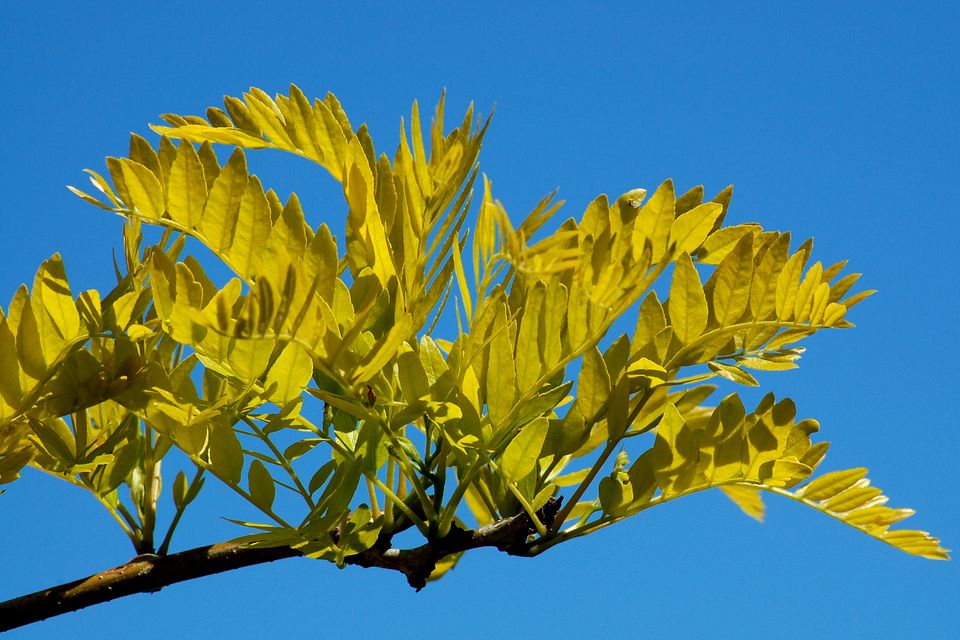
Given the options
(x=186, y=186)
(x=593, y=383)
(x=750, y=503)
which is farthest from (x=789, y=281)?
(x=186, y=186)

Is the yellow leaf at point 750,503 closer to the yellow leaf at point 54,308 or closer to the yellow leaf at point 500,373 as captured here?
the yellow leaf at point 500,373

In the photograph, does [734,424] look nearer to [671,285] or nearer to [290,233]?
[671,285]

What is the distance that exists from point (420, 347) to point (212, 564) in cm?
30

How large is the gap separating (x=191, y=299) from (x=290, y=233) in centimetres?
9

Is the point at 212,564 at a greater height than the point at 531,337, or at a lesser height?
lesser

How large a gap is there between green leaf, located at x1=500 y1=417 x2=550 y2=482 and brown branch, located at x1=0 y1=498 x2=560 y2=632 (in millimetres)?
73

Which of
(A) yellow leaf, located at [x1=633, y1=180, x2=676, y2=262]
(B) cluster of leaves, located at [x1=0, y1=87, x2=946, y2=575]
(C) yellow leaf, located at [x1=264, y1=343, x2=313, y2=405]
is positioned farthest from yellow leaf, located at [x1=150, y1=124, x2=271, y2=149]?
(A) yellow leaf, located at [x1=633, y1=180, x2=676, y2=262]

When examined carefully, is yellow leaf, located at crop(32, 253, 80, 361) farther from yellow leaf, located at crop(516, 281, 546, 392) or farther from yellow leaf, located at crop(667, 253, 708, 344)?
yellow leaf, located at crop(667, 253, 708, 344)

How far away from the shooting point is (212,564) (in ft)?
3.00

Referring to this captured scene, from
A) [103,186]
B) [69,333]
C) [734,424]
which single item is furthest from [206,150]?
[734,424]

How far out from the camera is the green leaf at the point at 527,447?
31.7 inches

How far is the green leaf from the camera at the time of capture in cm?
80

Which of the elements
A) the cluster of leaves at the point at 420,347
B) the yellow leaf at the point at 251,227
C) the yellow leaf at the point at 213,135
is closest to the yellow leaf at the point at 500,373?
the cluster of leaves at the point at 420,347

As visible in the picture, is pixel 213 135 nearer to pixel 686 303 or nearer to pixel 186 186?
pixel 186 186
